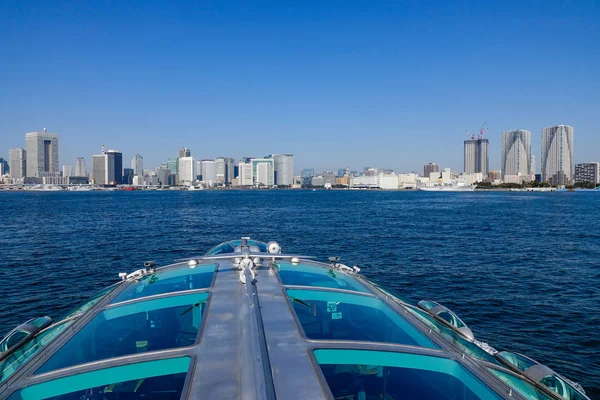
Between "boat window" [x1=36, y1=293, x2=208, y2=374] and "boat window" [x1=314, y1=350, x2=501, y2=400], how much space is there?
141cm

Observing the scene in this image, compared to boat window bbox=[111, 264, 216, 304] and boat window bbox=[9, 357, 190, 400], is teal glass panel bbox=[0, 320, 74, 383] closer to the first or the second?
boat window bbox=[9, 357, 190, 400]

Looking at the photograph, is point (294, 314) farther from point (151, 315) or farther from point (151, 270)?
point (151, 270)

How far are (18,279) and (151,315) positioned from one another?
24083mm

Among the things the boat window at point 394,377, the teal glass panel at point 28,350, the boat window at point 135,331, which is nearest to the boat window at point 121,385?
the boat window at point 135,331

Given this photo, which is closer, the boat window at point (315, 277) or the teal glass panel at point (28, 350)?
the teal glass panel at point (28, 350)

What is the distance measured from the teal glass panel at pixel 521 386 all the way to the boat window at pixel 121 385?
2.95m

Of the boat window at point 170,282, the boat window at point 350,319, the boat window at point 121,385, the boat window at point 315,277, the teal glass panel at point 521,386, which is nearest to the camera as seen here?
the boat window at point 121,385

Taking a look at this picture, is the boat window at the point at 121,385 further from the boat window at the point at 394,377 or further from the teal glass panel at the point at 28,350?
the boat window at the point at 394,377

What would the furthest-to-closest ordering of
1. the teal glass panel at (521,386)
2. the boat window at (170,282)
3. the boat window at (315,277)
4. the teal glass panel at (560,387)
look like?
the boat window at (315,277) < the boat window at (170,282) < the teal glass panel at (560,387) < the teal glass panel at (521,386)

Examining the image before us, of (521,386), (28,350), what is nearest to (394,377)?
(521,386)

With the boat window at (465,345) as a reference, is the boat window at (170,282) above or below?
above

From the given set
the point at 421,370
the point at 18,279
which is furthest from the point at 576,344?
the point at 18,279

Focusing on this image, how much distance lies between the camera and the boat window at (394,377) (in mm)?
3648

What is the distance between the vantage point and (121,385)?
3518 millimetres
